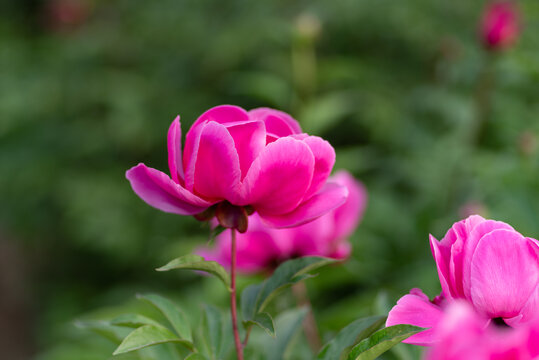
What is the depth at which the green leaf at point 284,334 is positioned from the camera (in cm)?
53

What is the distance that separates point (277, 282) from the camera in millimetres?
462

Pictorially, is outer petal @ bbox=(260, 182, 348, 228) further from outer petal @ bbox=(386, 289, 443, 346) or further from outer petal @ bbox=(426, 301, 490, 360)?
outer petal @ bbox=(426, 301, 490, 360)

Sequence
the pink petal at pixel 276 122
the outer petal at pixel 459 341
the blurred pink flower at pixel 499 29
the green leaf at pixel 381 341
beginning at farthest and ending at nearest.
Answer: the blurred pink flower at pixel 499 29, the pink petal at pixel 276 122, the green leaf at pixel 381 341, the outer petal at pixel 459 341

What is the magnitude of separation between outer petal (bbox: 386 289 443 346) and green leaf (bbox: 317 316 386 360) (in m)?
0.06

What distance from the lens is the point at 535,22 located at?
2.25 m

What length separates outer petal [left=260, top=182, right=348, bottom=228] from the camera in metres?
0.44

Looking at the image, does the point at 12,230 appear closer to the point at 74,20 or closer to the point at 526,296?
the point at 74,20

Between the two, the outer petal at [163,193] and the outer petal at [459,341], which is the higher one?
the outer petal at [459,341]

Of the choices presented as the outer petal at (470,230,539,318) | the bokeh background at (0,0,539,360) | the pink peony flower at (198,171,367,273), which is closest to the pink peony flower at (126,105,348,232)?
the outer petal at (470,230,539,318)

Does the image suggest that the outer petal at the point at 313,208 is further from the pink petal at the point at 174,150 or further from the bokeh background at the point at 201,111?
the bokeh background at the point at 201,111

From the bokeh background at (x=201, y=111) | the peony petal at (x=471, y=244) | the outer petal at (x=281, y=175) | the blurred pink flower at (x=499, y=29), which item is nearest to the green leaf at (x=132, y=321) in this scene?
the outer petal at (x=281, y=175)

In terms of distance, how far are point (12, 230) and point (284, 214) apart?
3.00 meters

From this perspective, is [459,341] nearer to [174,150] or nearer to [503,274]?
[503,274]

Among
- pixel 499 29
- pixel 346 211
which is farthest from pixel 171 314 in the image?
pixel 499 29
